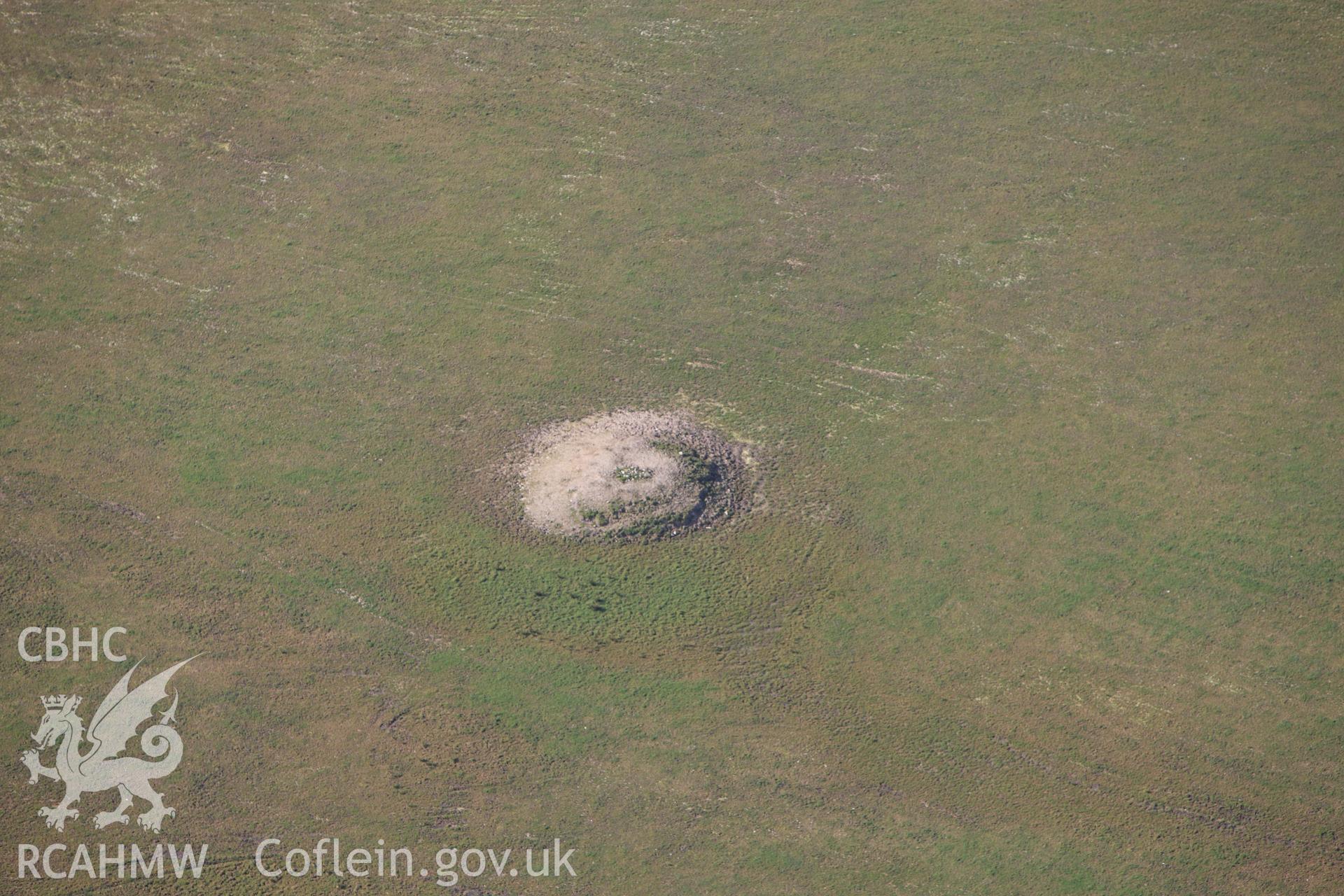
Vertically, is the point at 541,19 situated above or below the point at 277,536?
above

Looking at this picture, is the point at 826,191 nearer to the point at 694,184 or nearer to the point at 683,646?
the point at 694,184

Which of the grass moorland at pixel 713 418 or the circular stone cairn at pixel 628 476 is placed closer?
the grass moorland at pixel 713 418

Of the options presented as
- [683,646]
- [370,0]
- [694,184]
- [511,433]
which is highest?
[370,0]

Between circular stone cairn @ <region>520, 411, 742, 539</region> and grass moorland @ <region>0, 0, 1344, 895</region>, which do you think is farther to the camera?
circular stone cairn @ <region>520, 411, 742, 539</region>

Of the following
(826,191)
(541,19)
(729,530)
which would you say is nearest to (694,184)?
(826,191)
